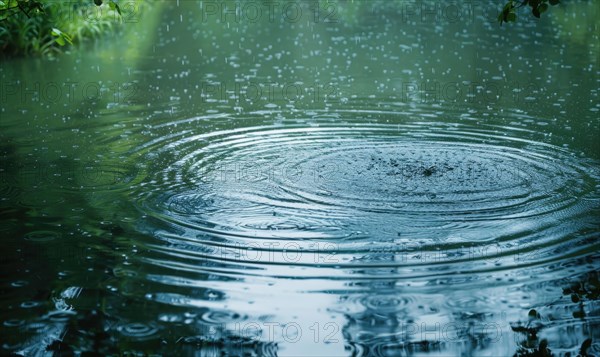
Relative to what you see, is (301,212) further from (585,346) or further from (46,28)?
(46,28)

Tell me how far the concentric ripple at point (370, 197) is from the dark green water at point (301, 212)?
0.08 feet

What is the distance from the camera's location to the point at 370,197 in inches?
268

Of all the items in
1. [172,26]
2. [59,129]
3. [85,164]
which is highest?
[172,26]

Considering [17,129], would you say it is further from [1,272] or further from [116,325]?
[116,325]

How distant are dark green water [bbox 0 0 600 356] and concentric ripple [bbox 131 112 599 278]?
3 centimetres

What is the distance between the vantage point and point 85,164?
8133mm

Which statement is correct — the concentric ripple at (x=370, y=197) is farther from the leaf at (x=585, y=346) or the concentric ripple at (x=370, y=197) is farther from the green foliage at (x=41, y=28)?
the green foliage at (x=41, y=28)

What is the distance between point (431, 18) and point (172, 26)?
7979 mm

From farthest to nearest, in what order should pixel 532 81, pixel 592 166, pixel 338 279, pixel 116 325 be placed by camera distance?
pixel 532 81 → pixel 592 166 → pixel 338 279 → pixel 116 325

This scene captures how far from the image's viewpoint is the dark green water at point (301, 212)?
4566mm

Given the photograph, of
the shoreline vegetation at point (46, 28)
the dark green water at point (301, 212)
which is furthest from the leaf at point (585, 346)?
the shoreline vegetation at point (46, 28)

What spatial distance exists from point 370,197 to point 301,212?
2.44 feet

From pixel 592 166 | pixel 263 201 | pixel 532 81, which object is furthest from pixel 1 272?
pixel 532 81

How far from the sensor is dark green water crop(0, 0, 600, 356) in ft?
15.0
